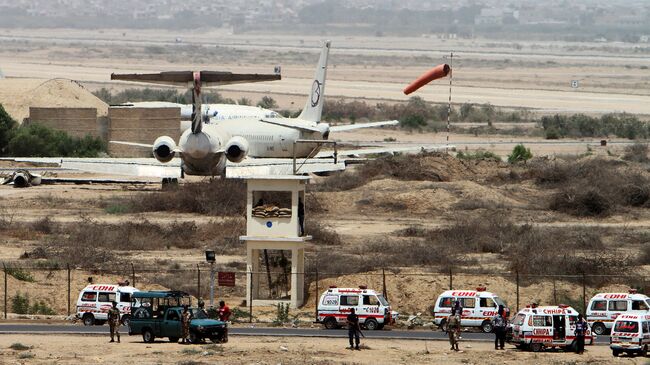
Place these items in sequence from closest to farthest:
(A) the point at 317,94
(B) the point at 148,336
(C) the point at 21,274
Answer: (B) the point at 148,336 → (C) the point at 21,274 → (A) the point at 317,94

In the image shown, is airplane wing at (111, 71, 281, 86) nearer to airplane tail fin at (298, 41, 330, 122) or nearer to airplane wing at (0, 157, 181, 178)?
airplane wing at (0, 157, 181, 178)

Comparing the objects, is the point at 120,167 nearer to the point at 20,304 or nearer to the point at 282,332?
the point at 20,304

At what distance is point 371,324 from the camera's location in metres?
44.8

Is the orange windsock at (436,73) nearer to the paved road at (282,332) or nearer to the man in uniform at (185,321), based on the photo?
the paved road at (282,332)

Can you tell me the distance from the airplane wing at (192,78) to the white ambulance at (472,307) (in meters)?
16.6

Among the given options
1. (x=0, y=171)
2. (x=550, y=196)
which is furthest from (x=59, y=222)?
(x=550, y=196)

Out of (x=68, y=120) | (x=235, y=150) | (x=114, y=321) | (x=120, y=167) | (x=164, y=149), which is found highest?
(x=68, y=120)

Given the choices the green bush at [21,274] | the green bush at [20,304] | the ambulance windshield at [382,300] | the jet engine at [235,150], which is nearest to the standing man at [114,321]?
the green bush at [20,304]

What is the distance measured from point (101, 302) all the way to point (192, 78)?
19688 millimetres

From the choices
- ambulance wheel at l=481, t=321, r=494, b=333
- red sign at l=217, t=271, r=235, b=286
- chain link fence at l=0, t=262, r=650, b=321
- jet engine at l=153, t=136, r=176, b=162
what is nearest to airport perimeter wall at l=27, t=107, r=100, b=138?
jet engine at l=153, t=136, r=176, b=162

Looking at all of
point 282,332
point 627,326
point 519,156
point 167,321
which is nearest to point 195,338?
point 167,321

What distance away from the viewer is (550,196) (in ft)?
260

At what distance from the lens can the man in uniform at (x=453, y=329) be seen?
40188 millimetres

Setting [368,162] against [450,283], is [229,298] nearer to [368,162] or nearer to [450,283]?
[450,283]
